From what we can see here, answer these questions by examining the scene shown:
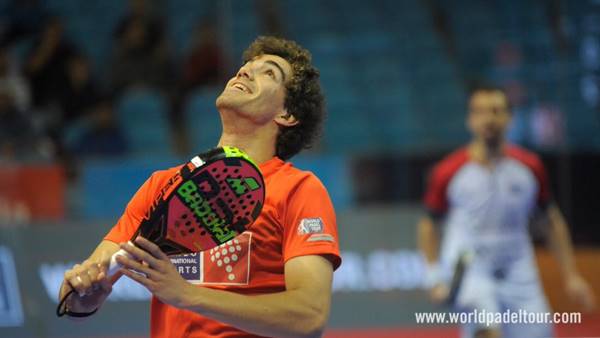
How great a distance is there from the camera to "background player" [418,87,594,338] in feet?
18.2

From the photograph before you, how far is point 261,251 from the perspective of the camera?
287 cm

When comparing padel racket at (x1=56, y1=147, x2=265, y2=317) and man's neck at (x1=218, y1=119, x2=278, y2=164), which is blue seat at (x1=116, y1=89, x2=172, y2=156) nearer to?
man's neck at (x1=218, y1=119, x2=278, y2=164)

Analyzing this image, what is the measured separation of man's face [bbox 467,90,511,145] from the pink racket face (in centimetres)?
324

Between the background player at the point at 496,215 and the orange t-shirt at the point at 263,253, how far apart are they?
2.71 meters

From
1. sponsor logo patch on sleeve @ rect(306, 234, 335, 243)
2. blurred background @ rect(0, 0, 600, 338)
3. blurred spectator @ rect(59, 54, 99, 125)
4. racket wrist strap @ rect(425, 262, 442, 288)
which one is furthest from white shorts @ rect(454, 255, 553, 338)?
blurred spectator @ rect(59, 54, 99, 125)

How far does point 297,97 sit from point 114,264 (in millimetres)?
866

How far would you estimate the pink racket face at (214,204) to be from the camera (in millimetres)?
2604

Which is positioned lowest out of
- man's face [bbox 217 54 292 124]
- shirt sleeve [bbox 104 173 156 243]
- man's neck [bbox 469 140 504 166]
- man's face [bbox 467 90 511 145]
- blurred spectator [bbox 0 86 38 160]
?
shirt sleeve [bbox 104 173 156 243]

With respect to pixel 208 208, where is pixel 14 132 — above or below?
above

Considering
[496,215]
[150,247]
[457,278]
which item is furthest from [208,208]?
[496,215]

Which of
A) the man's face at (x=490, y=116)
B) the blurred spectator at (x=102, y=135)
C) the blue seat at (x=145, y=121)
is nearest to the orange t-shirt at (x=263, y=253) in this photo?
the man's face at (x=490, y=116)

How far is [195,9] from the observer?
827cm

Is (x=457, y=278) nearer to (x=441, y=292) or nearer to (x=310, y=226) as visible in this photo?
(x=441, y=292)

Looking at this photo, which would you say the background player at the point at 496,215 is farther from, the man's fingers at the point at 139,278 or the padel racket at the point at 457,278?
the man's fingers at the point at 139,278
